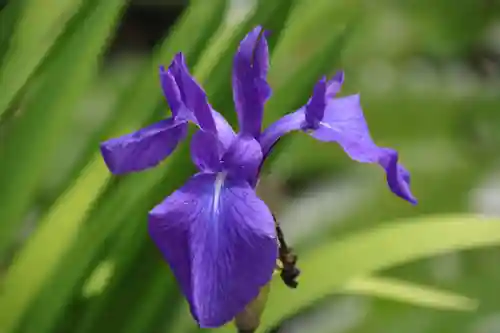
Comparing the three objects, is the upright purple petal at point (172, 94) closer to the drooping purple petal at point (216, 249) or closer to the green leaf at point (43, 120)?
the drooping purple petal at point (216, 249)

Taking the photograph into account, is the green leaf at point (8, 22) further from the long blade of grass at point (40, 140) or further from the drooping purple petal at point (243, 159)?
the drooping purple petal at point (243, 159)

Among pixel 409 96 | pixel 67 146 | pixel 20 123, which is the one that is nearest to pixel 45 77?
pixel 20 123

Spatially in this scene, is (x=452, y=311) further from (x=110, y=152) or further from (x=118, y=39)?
(x=118, y=39)

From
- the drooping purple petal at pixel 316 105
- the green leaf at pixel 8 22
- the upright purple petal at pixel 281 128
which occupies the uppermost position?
the green leaf at pixel 8 22

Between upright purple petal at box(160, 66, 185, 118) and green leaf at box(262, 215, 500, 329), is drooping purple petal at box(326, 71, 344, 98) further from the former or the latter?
green leaf at box(262, 215, 500, 329)

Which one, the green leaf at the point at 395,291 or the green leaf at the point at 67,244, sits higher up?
the green leaf at the point at 67,244

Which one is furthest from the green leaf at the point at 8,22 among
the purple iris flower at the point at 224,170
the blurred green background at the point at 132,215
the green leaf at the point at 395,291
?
the green leaf at the point at 395,291

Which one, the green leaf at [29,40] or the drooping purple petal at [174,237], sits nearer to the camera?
the drooping purple petal at [174,237]

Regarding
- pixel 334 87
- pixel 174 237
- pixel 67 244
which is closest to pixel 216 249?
pixel 174 237

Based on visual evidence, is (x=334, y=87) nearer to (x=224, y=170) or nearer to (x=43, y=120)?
(x=224, y=170)
